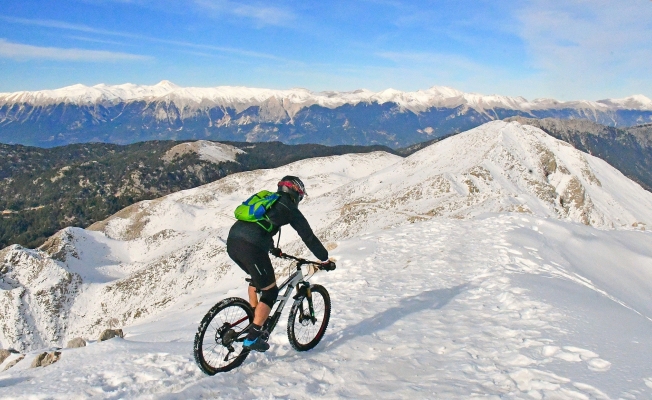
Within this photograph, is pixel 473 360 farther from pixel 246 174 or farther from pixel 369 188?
pixel 246 174

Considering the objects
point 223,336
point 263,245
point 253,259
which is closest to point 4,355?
Result: point 223,336

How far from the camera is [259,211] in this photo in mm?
7543

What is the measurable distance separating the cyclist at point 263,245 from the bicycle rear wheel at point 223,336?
27cm

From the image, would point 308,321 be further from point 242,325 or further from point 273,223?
point 273,223

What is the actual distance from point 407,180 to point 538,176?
25.9 m

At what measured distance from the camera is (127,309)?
58.0m

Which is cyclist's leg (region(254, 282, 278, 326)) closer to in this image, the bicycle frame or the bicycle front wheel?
the bicycle frame

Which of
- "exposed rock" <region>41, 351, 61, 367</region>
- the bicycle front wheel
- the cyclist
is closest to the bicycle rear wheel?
the cyclist

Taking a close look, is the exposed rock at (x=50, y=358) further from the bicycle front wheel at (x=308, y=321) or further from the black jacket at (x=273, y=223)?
the black jacket at (x=273, y=223)

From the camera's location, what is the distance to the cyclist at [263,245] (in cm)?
764

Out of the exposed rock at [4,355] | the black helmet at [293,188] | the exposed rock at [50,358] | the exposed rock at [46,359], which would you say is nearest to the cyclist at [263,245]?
the black helmet at [293,188]

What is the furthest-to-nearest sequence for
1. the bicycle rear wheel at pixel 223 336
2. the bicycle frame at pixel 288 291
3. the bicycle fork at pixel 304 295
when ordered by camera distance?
1. the bicycle fork at pixel 304 295
2. the bicycle frame at pixel 288 291
3. the bicycle rear wheel at pixel 223 336

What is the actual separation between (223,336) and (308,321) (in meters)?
2.28

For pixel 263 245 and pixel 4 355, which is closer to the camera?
pixel 263 245
